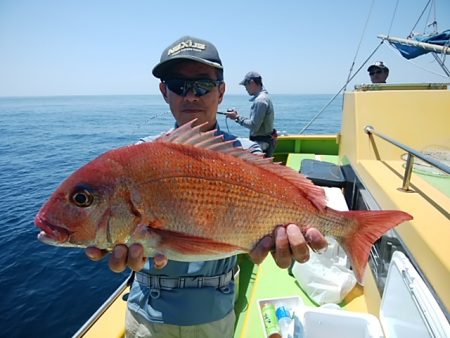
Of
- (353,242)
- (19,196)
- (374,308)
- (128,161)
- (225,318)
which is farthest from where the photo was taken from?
(19,196)

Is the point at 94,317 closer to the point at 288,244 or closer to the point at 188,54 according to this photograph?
the point at 288,244

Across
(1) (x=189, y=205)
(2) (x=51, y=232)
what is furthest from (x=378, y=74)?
(2) (x=51, y=232)

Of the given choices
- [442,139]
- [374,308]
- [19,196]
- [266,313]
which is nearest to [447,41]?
[442,139]

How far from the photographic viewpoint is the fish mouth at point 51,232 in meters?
1.32

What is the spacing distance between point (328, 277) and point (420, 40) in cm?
1175

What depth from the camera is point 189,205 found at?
1.48 m

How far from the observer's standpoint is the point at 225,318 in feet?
6.58

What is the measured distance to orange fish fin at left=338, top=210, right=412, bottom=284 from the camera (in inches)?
64.7

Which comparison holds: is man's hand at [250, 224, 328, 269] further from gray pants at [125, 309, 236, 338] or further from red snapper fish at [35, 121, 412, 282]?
gray pants at [125, 309, 236, 338]

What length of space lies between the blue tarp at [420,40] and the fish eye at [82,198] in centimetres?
1087

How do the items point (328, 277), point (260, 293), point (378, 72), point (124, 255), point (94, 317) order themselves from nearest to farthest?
point (124, 255) < point (94, 317) < point (328, 277) < point (260, 293) < point (378, 72)

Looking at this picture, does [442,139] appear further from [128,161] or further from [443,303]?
[128,161]

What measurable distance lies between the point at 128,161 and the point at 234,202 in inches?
23.0

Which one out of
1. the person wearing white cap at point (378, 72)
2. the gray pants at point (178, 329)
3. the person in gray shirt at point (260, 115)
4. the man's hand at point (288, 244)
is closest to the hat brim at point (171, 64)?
the man's hand at point (288, 244)
